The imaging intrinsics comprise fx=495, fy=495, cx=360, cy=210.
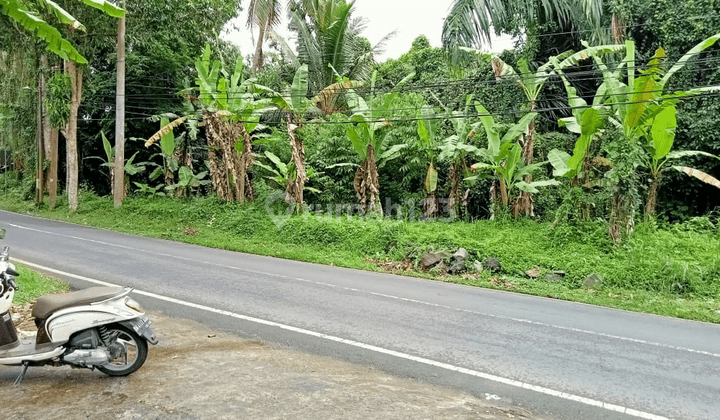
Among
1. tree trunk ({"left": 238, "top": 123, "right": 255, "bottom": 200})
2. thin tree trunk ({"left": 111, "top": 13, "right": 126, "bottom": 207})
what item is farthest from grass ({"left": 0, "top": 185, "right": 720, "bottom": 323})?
thin tree trunk ({"left": 111, "top": 13, "right": 126, "bottom": 207})

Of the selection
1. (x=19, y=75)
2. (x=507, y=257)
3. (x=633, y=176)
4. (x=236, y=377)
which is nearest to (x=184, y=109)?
(x=19, y=75)

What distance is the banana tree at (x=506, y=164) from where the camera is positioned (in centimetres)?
1325

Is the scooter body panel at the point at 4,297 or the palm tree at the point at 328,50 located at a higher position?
the palm tree at the point at 328,50

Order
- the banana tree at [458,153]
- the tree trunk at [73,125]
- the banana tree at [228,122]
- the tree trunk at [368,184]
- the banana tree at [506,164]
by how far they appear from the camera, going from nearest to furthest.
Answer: the banana tree at [506,164] < the banana tree at [458,153] < the tree trunk at [368,184] < the banana tree at [228,122] < the tree trunk at [73,125]

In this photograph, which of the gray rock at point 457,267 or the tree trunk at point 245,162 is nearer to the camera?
the gray rock at point 457,267

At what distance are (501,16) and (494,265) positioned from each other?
7.11m

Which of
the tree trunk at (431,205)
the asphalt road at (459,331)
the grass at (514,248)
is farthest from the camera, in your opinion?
the tree trunk at (431,205)

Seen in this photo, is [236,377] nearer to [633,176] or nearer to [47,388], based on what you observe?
[47,388]

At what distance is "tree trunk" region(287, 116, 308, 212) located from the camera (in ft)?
50.7

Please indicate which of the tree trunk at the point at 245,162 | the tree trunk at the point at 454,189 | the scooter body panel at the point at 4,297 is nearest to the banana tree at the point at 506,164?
the tree trunk at the point at 454,189

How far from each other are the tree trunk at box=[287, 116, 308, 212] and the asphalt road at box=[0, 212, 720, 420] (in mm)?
4551

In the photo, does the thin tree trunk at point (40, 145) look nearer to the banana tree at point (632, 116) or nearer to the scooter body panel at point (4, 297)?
the scooter body panel at point (4, 297)

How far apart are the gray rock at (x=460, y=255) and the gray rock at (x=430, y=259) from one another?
0.36 meters

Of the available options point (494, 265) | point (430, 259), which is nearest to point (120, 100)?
point (430, 259)
